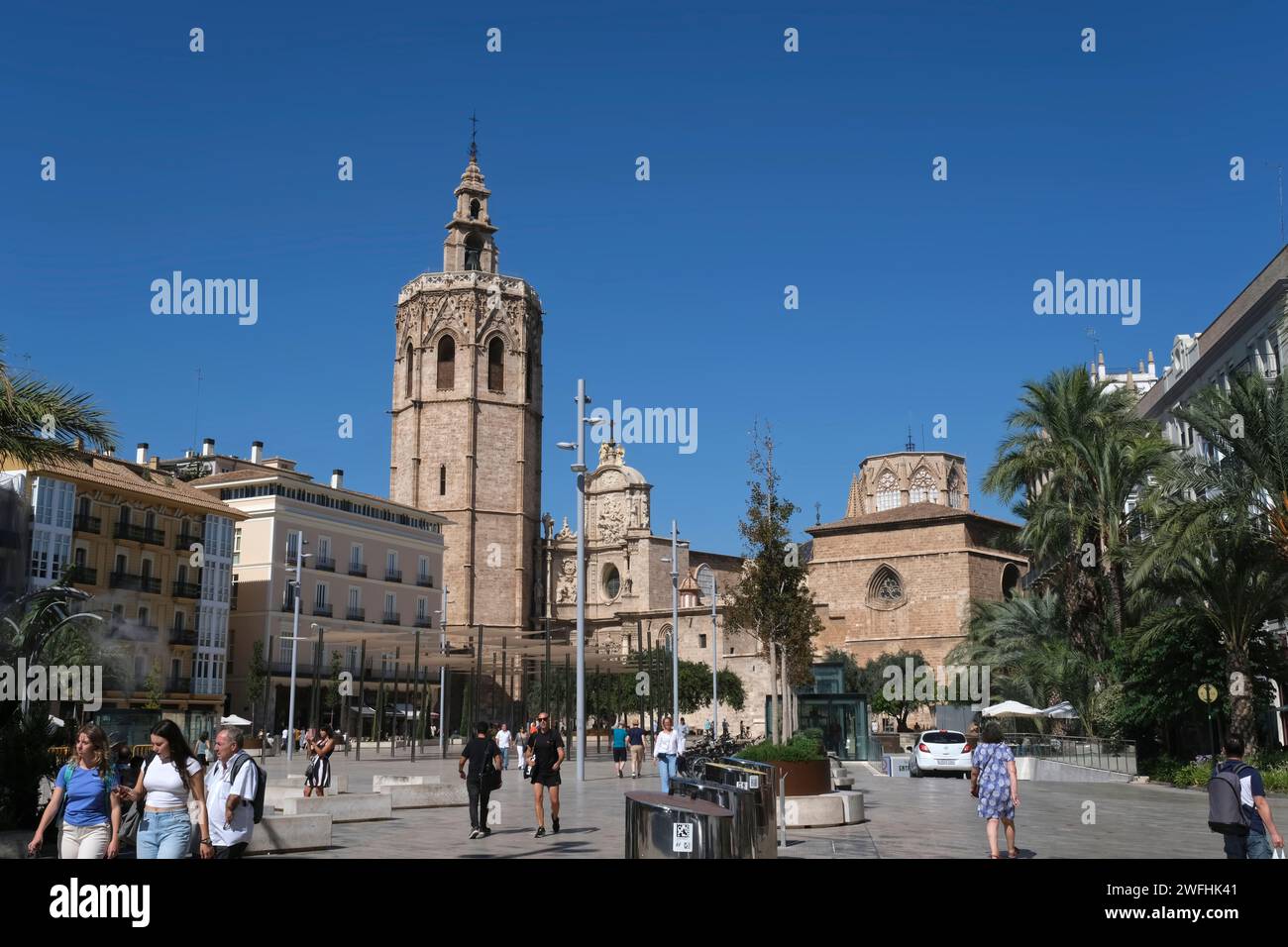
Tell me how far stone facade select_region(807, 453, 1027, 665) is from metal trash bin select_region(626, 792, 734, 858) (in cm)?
6446

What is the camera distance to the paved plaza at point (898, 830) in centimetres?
1307

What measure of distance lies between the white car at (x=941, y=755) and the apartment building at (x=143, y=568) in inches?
1177

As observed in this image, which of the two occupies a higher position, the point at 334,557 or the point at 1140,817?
the point at 334,557

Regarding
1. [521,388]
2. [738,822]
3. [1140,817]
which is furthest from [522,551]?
[738,822]

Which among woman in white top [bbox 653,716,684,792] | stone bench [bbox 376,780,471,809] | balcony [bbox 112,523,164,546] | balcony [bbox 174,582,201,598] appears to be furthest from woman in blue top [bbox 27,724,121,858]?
balcony [bbox 174,582,201,598]

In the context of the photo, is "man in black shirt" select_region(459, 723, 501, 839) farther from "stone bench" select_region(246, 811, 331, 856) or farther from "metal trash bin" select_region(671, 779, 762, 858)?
"metal trash bin" select_region(671, 779, 762, 858)

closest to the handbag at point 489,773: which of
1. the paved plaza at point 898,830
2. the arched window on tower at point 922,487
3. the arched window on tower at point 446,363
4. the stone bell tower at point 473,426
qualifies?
the paved plaza at point 898,830

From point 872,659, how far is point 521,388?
99.3 feet

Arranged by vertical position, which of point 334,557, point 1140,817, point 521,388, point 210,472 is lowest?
point 1140,817

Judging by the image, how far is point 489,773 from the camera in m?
14.5

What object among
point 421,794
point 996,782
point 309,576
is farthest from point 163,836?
point 309,576

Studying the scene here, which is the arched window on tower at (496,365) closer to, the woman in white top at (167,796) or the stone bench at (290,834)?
the stone bench at (290,834)
